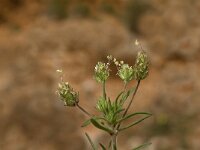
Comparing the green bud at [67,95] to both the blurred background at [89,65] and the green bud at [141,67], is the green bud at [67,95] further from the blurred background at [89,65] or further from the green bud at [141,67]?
the blurred background at [89,65]

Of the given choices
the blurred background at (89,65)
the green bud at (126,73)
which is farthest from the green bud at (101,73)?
the blurred background at (89,65)

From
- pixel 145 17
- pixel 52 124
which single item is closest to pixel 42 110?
pixel 52 124

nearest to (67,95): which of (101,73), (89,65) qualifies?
(101,73)

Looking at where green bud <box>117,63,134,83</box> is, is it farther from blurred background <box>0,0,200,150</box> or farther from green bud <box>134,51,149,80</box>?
Answer: blurred background <box>0,0,200,150</box>

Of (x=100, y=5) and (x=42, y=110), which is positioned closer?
(x=42, y=110)

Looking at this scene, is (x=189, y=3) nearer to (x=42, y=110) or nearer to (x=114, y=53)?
(x=114, y=53)

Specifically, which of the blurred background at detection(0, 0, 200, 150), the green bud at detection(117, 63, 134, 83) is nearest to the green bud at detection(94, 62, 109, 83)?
the green bud at detection(117, 63, 134, 83)
